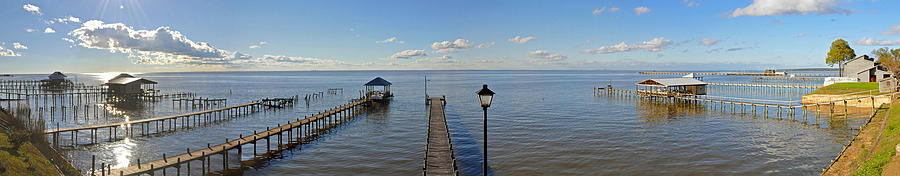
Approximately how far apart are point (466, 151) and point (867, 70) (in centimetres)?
6294

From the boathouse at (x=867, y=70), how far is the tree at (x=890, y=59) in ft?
4.66

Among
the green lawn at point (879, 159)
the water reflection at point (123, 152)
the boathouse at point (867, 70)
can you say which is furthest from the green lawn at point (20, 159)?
the boathouse at point (867, 70)

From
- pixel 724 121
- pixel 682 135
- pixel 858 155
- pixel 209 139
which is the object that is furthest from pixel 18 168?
pixel 724 121

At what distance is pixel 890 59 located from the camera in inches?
Result: 1945

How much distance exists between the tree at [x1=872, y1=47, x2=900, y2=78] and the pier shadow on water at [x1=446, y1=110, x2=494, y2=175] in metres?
44.6

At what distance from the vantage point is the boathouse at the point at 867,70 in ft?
182

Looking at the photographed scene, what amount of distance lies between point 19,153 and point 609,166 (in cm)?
2142

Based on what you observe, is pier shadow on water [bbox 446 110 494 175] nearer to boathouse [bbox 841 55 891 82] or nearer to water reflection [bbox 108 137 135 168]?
water reflection [bbox 108 137 135 168]

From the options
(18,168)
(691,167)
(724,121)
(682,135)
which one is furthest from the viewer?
(724,121)

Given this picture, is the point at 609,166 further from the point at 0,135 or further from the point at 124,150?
the point at 124,150

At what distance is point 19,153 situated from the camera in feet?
43.3

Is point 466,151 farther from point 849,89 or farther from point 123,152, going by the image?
point 849,89

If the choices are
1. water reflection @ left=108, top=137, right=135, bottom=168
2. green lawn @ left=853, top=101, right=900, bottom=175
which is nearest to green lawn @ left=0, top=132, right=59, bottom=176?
water reflection @ left=108, top=137, right=135, bottom=168

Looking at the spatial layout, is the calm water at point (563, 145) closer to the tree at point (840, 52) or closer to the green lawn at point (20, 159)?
the green lawn at point (20, 159)
